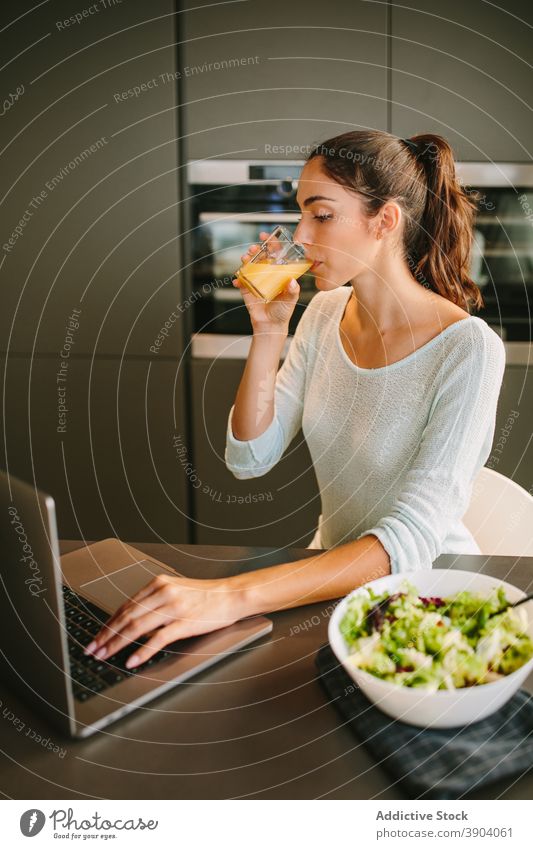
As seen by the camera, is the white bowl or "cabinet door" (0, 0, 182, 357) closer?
the white bowl

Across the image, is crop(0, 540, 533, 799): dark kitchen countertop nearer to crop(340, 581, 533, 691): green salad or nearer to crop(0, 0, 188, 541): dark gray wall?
crop(340, 581, 533, 691): green salad

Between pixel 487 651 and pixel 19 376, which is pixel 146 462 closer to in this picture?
pixel 19 376

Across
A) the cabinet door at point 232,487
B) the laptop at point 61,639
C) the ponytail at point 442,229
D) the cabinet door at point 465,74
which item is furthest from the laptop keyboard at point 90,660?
the cabinet door at point 465,74

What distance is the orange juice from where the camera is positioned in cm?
125

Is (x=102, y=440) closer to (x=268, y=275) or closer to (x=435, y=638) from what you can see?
(x=268, y=275)

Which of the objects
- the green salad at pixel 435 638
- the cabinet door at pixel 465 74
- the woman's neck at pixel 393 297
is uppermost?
the cabinet door at pixel 465 74

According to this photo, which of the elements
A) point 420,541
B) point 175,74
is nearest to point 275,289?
point 420,541

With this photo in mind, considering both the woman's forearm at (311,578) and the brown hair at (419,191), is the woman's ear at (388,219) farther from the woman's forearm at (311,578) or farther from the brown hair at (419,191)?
the woman's forearm at (311,578)

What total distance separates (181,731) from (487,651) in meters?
0.29

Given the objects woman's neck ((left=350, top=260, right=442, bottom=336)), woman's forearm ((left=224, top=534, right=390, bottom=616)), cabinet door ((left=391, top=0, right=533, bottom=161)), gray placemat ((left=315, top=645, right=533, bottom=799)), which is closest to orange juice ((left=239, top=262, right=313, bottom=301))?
woman's neck ((left=350, top=260, right=442, bottom=336))

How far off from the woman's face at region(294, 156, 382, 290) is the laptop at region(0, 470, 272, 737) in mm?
627

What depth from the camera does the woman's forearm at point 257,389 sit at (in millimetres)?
1383

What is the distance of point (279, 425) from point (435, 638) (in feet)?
2.55

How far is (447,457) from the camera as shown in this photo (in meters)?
1.06
